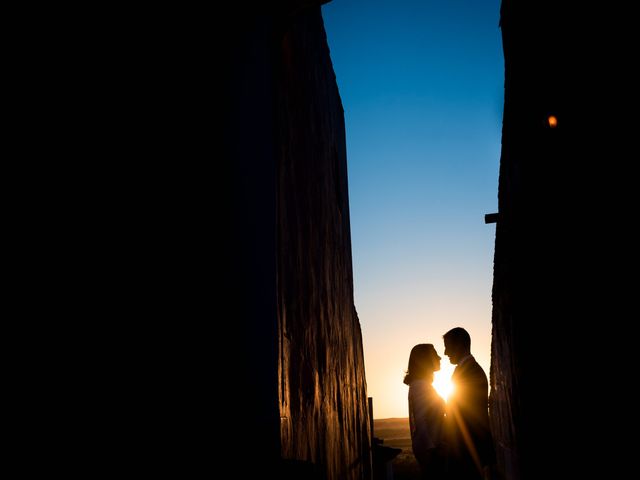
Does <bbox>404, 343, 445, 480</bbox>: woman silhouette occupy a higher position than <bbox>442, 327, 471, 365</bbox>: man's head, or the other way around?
<bbox>442, 327, 471, 365</bbox>: man's head

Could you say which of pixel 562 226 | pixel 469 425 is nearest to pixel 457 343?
pixel 469 425

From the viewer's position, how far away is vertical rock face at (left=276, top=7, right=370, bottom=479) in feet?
8.41

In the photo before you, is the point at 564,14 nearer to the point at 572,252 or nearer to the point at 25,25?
the point at 572,252

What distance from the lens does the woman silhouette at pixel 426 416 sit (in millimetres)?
4184

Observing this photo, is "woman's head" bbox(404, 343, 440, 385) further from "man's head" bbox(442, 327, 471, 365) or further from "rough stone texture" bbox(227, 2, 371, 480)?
"rough stone texture" bbox(227, 2, 371, 480)

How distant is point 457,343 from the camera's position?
4555mm

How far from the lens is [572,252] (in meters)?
2.56

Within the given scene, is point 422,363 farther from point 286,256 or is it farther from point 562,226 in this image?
point 286,256

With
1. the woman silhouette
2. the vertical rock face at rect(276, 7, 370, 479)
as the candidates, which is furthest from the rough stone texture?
the woman silhouette

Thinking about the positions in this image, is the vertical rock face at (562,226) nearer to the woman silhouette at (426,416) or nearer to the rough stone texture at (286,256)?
the woman silhouette at (426,416)

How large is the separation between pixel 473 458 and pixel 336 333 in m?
1.65

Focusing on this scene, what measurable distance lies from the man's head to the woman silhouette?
0.68 ft

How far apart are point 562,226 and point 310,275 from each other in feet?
5.54

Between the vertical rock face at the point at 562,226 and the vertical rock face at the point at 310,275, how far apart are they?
58.0 inches
